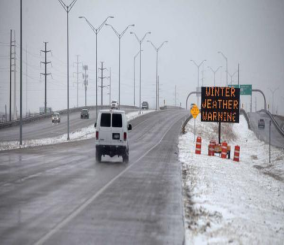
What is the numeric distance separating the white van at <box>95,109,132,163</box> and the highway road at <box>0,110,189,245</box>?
2.67 metres

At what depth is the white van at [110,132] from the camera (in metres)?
24.8

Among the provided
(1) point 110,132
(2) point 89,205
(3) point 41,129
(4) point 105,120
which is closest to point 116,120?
(4) point 105,120

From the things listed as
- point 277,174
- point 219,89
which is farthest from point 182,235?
point 219,89

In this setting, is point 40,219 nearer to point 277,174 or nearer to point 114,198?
point 114,198

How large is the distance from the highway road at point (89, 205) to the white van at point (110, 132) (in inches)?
105

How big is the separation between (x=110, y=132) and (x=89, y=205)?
12.5 meters

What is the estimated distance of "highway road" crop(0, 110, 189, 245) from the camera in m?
9.23

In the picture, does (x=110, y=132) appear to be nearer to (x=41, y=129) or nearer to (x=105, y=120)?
(x=105, y=120)

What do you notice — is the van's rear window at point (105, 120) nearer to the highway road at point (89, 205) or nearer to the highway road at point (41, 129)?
the highway road at point (89, 205)

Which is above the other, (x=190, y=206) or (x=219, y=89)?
(x=219, y=89)

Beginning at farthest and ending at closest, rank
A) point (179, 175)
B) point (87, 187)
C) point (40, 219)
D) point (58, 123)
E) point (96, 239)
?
1. point (58, 123)
2. point (179, 175)
3. point (87, 187)
4. point (40, 219)
5. point (96, 239)

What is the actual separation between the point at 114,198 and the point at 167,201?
1.46 meters

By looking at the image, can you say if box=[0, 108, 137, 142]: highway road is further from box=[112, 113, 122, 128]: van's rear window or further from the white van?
box=[112, 113, 122, 128]: van's rear window

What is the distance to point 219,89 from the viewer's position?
124ft
